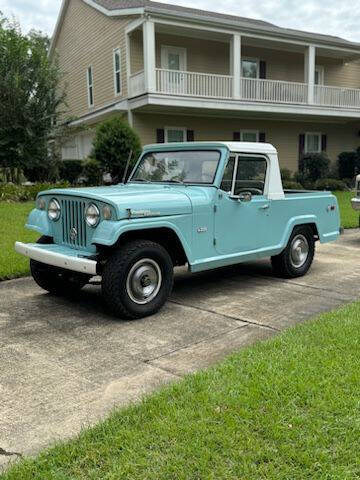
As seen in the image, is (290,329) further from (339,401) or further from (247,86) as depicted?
(247,86)

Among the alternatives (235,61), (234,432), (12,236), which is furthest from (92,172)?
(234,432)

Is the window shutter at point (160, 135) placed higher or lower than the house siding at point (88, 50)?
lower

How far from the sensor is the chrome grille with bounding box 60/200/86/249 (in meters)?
4.96

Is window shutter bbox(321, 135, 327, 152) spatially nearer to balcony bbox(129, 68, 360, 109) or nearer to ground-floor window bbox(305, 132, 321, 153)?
ground-floor window bbox(305, 132, 321, 153)

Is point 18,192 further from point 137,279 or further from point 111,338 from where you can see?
point 111,338

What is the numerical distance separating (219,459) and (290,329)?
213 cm

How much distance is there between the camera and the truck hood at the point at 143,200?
4.64m

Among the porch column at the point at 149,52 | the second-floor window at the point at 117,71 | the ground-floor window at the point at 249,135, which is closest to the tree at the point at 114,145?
the porch column at the point at 149,52

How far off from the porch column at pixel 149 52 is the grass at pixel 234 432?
14.2 m

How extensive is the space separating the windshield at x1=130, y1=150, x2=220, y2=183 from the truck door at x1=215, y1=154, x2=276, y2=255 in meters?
0.22

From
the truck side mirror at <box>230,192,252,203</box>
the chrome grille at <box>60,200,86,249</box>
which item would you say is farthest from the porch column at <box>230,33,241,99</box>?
the chrome grille at <box>60,200,86,249</box>

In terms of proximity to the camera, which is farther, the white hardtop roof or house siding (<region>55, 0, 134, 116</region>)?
house siding (<region>55, 0, 134, 116</region>)

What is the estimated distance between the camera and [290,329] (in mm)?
4465

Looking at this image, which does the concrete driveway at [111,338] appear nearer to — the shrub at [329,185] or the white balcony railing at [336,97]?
the shrub at [329,185]
